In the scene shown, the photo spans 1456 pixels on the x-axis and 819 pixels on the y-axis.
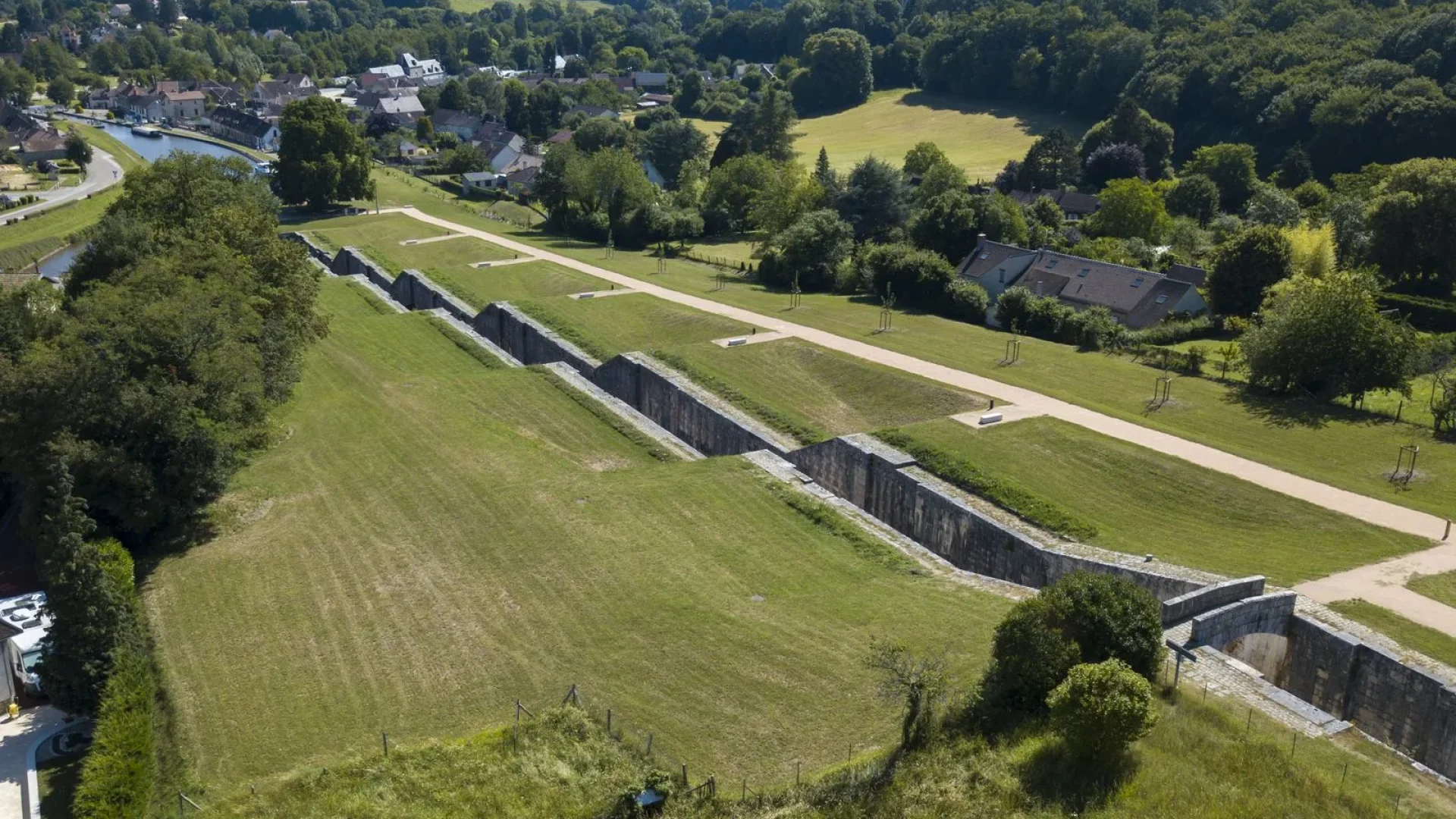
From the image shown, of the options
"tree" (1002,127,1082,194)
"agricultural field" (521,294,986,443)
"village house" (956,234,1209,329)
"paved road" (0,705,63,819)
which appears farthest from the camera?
"tree" (1002,127,1082,194)

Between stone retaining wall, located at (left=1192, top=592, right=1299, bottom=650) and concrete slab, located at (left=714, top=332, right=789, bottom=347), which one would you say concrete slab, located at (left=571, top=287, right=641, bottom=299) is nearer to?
concrete slab, located at (left=714, top=332, right=789, bottom=347)

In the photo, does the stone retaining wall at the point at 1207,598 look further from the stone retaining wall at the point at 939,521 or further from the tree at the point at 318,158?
the tree at the point at 318,158

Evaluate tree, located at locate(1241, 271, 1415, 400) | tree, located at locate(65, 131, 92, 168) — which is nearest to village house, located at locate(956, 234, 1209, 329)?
tree, located at locate(1241, 271, 1415, 400)

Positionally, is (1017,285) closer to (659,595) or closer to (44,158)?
(659,595)

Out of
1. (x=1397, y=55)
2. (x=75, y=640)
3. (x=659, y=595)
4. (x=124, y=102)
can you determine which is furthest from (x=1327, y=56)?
(x=124, y=102)

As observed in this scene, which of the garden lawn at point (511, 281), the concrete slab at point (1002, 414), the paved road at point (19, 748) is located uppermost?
A: the concrete slab at point (1002, 414)

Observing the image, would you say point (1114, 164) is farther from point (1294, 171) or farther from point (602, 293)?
point (602, 293)

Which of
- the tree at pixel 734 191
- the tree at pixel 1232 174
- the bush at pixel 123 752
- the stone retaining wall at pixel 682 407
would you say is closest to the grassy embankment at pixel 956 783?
the bush at pixel 123 752

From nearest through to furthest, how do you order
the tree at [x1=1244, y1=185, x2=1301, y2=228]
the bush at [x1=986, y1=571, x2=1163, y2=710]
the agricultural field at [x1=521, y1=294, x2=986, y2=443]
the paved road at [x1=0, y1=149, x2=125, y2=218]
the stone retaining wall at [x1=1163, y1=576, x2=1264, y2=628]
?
the bush at [x1=986, y1=571, x2=1163, y2=710], the stone retaining wall at [x1=1163, y1=576, x2=1264, y2=628], the agricultural field at [x1=521, y1=294, x2=986, y2=443], the tree at [x1=1244, y1=185, x2=1301, y2=228], the paved road at [x1=0, y1=149, x2=125, y2=218]
